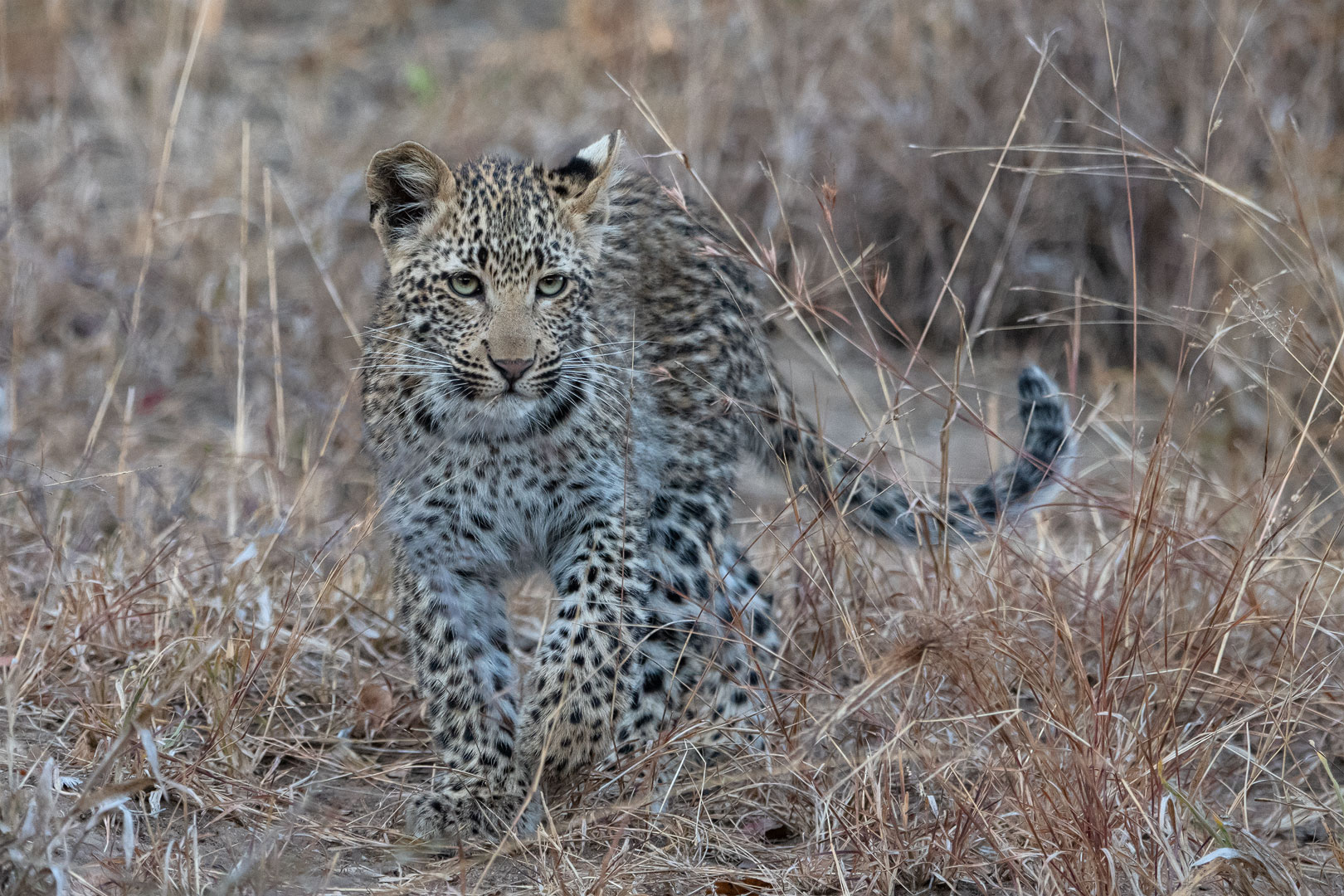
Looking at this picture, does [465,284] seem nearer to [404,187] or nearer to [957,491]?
[404,187]

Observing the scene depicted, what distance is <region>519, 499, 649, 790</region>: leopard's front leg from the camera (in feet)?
12.5

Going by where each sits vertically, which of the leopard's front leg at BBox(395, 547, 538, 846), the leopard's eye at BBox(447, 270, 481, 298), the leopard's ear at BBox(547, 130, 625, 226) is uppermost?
the leopard's ear at BBox(547, 130, 625, 226)

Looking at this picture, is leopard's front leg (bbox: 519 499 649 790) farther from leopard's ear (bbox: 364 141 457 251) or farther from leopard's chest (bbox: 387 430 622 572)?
leopard's ear (bbox: 364 141 457 251)

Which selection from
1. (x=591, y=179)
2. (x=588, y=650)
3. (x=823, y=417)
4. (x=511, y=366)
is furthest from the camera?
(x=823, y=417)

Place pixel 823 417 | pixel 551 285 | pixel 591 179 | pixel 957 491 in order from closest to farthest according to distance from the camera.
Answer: pixel 551 285, pixel 591 179, pixel 957 491, pixel 823 417

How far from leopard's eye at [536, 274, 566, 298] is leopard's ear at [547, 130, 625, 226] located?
0.25 metres

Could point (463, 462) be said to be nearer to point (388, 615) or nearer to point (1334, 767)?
point (388, 615)

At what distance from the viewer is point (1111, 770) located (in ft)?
10.4

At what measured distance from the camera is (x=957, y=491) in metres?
4.41

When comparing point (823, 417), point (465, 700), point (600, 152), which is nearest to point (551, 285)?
point (600, 152)

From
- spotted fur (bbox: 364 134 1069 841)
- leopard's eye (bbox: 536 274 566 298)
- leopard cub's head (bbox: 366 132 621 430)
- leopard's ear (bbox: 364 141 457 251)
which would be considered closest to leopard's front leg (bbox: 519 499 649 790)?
spotted fur (bbox: 364 134 1069 841)

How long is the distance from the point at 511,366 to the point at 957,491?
1.47m

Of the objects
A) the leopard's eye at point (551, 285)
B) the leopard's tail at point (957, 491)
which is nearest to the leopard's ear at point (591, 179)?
the leopard's eye at point (551, 285)

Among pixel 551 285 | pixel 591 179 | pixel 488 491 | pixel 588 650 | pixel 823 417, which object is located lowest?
pixel 823 417
